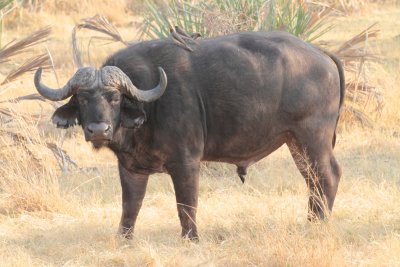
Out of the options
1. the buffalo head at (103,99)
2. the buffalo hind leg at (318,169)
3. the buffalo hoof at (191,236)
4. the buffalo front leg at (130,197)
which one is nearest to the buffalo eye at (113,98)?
the buffalo head at (103,99)

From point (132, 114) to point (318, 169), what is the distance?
5.43 ft

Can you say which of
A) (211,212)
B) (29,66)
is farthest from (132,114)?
(29,66)

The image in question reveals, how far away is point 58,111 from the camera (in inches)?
265

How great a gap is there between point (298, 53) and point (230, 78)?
0.63m

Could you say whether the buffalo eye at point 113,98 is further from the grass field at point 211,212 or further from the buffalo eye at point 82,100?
the grass field at point 211,212

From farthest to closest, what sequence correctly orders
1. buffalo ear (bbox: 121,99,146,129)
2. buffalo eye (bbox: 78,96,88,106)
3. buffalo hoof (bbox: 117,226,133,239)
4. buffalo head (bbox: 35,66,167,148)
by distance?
buffalo hoof (bbox: 117,226,133,239), buffalo ear (bbox: 121,99,146,129), buffalo eye (bbox: 78,96,88,106), buffalo head (bbox: 35,66,167,148)

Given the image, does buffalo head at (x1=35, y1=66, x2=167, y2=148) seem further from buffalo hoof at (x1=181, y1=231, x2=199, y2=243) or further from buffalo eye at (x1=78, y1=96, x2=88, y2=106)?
buffalo hoof at (x1=181, y1=231, x2=199, y2=243)

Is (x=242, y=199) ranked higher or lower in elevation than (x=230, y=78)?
lower

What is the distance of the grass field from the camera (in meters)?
6.41

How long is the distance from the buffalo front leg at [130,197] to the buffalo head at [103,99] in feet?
2.29

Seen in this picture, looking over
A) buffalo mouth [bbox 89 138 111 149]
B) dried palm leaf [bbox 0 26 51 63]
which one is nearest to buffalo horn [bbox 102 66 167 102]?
buffalo mouth [bbox 89 138 111 149]

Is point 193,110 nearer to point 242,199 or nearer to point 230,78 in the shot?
point 230,78

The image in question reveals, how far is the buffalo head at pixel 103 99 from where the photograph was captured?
250 inches

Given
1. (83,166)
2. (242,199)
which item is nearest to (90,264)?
(242,199)
